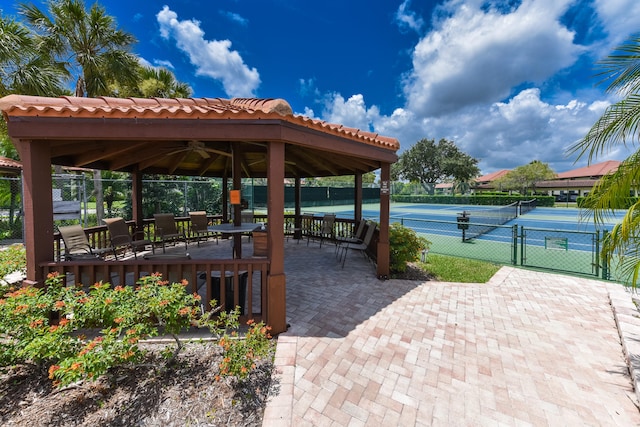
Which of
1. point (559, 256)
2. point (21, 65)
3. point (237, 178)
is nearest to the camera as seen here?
point (237, 178)

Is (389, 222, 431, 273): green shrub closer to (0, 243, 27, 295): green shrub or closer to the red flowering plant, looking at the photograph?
the red flowering plant

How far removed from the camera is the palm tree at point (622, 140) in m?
2.50

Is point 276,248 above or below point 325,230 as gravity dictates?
above

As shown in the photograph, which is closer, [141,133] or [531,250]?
[141,133]

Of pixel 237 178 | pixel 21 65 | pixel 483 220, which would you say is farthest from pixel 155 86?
pixel 483 220

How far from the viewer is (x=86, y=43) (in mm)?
9297

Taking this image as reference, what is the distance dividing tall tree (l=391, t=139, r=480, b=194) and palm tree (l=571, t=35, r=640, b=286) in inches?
1865

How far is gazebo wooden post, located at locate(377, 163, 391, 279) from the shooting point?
215 inches

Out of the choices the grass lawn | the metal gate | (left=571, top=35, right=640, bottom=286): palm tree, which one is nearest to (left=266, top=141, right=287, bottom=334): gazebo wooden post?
(left=571, top=35, right=640, bottom=286): palm tree

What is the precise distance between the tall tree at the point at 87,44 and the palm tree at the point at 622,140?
42.1 feet

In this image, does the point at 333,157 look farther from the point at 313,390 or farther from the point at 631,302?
the point at 631,302

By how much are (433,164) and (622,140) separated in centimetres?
5139

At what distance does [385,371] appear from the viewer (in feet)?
9.00

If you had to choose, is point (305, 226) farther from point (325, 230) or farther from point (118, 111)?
point (118, 111)
